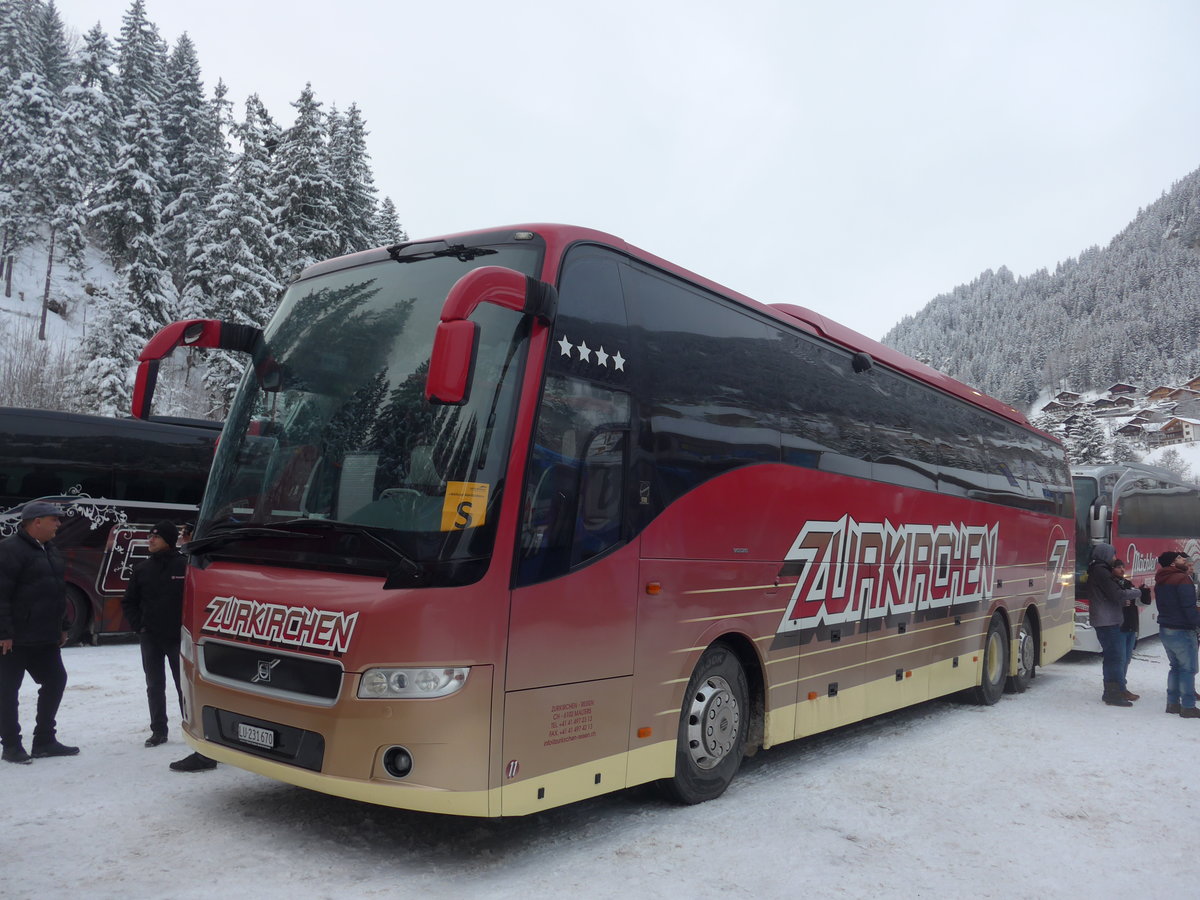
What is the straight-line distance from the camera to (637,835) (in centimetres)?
581

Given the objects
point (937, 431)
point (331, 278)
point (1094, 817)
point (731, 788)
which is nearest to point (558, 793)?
point (731, 788)

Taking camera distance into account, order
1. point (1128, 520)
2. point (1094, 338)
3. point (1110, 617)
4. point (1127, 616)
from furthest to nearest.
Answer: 1. point (1094, 338)
2. point (1128, 520)
3. point (1127, 616)
4. point (1110, 617)

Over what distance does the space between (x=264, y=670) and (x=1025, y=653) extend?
38.9 feet

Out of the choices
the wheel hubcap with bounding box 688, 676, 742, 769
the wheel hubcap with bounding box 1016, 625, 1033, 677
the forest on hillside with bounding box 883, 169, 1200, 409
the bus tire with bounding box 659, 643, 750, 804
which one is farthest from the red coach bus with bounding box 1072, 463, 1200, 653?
the forest on hillside with bounding box 883, 169, 1200, 409

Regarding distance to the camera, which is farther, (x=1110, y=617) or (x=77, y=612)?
(x=77, y=612)

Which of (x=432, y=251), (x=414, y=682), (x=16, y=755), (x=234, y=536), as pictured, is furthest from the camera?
(x=16, y=755)

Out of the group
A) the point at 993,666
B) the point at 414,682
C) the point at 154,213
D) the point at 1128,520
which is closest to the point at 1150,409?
the point at 1128,520

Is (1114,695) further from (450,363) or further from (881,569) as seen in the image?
(450,363)

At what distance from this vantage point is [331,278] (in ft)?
20.3

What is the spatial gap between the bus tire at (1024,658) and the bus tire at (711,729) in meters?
7.68

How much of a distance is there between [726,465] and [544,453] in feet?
6.85

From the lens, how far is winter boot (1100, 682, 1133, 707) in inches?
480

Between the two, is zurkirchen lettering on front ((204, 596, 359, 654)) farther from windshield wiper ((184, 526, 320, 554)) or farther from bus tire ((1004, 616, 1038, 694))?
bus tire ((1004, 616, 1038, 694))

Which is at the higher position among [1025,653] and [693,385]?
[693,385]
